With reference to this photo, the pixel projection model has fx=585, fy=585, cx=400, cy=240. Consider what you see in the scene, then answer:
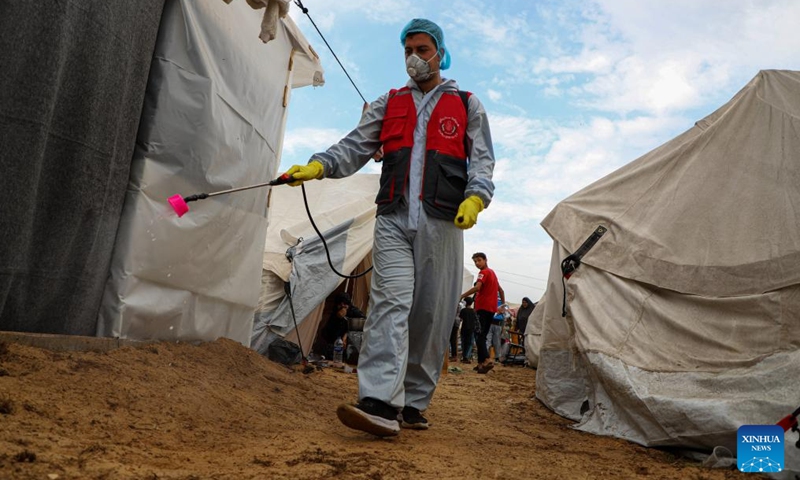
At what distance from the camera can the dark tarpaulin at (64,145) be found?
2.01m

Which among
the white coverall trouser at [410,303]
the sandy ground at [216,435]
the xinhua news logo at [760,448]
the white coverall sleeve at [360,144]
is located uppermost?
the white coverall sleeve at [360,144]

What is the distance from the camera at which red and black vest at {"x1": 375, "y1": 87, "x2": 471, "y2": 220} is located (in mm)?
2631

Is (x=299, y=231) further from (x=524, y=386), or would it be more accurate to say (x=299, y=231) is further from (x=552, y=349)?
(x=552, y=349)

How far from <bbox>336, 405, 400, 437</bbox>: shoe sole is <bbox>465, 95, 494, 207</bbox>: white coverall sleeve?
1.06 m

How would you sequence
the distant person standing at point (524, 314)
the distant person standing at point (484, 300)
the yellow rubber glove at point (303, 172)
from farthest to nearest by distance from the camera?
the distant person standing at point (524, 314) → the distant person standing at point (484, 300) → the yellow rubber glove at point (303, 172)

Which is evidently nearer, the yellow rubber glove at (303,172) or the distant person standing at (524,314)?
the yellow rubber glove at (303,172)

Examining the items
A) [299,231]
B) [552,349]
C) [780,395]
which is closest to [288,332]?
[299,231]

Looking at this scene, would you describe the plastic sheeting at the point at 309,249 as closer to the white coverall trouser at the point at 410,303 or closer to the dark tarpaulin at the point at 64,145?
the dark tarpaulin at the point at 64,145

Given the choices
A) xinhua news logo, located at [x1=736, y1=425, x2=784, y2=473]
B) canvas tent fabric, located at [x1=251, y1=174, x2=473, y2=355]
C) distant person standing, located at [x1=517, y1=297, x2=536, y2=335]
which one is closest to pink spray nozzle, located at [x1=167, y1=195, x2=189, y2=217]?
xinhua news logo, located at [x1=736, y1=425, x2=784, y2=473]

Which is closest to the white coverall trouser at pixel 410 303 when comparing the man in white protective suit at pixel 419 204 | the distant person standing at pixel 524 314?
the man in white protective suit at pixel 419 204

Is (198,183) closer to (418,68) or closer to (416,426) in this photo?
(418,68)

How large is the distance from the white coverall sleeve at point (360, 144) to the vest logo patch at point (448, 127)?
1.15ft

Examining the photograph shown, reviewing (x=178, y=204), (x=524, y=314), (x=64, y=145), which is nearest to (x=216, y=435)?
(x=178, y=204)

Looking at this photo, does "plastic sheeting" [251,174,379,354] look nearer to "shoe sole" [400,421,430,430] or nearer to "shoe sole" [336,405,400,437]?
"shoe sole" [400,421,430,430]
